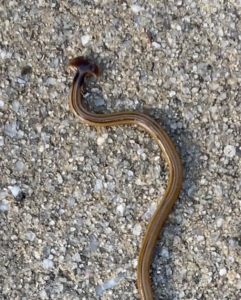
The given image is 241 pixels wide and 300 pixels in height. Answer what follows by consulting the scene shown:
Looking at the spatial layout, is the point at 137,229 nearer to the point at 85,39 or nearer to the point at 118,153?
the point at 118,153

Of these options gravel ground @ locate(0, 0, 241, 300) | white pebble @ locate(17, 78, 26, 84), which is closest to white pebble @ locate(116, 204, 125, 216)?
gravel ground @ locate(0, 0, 241, 300)

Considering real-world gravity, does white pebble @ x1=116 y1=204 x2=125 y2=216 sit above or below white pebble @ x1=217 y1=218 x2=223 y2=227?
below

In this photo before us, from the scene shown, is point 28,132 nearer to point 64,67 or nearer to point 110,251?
point 64,67

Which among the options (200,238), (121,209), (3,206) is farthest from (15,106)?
(200,238)

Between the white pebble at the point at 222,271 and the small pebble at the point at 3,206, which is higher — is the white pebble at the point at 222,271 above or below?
above

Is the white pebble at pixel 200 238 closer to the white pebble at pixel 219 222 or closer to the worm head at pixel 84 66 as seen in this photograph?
the white pebble at pixel 219 222

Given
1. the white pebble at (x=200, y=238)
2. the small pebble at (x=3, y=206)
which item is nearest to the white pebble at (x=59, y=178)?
the small pebble at (x=3, y=206)

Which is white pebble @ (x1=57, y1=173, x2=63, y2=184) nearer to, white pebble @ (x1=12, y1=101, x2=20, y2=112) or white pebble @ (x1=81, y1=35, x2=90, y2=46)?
white pebble @ (x1=12, y1=101, x2=20, y2=112)

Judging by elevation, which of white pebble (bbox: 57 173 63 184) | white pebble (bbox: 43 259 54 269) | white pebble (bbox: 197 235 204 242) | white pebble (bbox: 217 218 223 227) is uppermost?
white pebble (bbox: 217 218 223 227)
